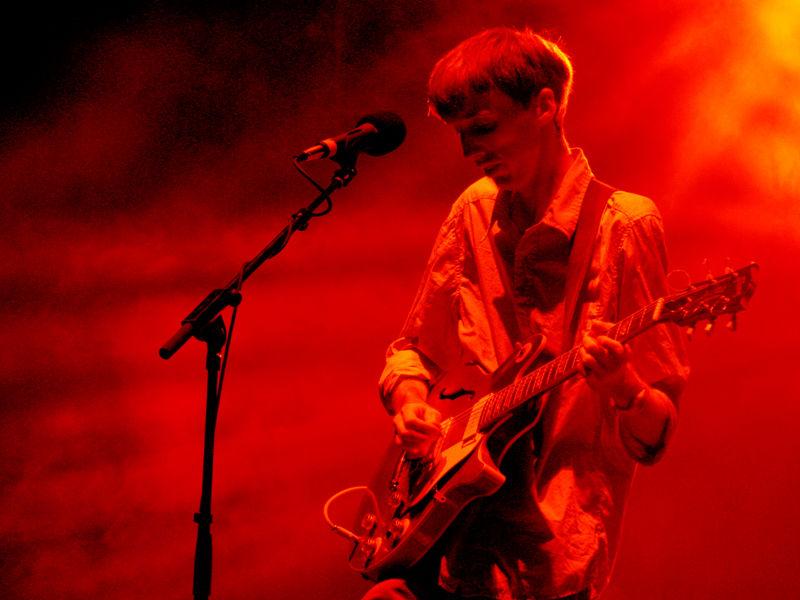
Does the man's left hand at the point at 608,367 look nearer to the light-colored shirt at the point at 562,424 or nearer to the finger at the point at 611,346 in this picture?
the finger at the point at 611,346

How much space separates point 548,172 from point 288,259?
1.58 m

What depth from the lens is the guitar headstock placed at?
1.58m

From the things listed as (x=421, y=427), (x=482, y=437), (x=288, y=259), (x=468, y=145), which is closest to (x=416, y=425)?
(x=421, y=427)

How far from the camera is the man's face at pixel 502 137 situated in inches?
75.5

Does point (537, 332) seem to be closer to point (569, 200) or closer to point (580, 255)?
point (580, 255)

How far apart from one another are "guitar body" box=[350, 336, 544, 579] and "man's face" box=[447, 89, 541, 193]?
0.39 metres

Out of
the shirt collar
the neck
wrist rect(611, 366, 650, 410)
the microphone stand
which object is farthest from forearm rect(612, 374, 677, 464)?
the microphone stand

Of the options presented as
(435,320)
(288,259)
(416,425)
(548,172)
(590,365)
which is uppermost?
(288,259)

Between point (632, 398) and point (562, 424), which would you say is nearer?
point (632, 398)

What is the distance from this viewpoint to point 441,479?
1.76 m

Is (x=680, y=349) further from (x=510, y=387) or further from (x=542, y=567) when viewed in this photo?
(x=542, y=567)

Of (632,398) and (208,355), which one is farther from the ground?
(208,355)

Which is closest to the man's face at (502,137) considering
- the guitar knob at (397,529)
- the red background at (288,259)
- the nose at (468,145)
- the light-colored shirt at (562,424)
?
the nose at (468,145)

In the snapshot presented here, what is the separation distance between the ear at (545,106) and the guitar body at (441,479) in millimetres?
511
